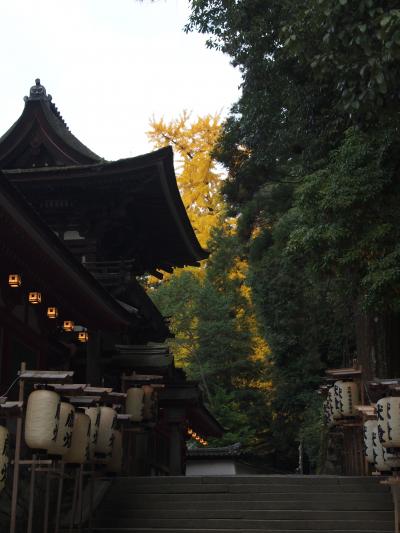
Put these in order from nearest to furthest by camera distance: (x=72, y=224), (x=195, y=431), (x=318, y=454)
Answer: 1. (x=72, y=224)
2. (x=318, y=454)
3. (x=195, y=431)

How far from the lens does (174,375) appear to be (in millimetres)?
19328

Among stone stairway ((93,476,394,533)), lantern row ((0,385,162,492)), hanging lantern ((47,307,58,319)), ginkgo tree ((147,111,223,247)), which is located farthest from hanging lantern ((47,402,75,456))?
ginkgo tree ((147,111,223,247))

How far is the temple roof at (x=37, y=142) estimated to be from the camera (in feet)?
53.8

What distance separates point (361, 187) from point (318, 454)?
45.8 feet

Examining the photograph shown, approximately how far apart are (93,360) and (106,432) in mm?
4350

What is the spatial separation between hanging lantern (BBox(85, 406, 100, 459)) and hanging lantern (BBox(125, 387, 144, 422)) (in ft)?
13.3

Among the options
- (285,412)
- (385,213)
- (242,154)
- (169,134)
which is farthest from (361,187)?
(169,134)

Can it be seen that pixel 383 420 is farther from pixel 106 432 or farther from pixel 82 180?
pixel 82 180

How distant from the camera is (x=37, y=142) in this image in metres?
16.7

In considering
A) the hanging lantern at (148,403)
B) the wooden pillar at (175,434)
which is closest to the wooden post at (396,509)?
the hanging lantern at (148,403)

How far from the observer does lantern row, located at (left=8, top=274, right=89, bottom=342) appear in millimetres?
10945

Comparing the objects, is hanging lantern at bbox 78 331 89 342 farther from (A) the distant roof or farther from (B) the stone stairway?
(A) the distant roof

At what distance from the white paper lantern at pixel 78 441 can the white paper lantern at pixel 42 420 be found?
97 centimetres

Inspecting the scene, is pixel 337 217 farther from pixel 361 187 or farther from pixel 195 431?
pixel 195 431
